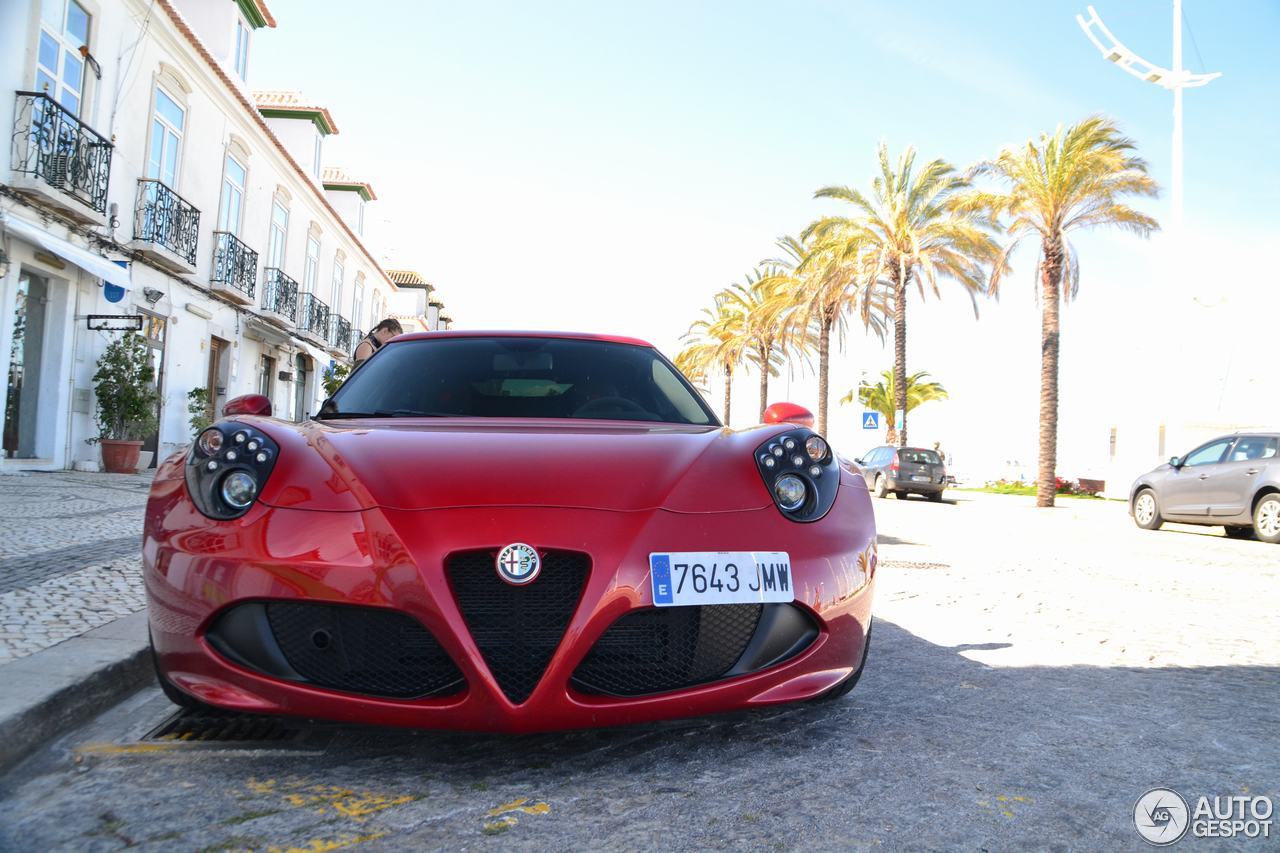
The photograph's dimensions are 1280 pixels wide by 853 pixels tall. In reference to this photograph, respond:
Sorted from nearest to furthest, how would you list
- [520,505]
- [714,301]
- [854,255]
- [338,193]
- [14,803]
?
1. [14,803]
2. [520,505]
3. [854,255]
4. [338,193]
5. [714,301]

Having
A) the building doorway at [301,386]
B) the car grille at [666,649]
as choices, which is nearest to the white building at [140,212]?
the building doorway at [301,386]

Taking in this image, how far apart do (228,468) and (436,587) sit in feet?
2.25

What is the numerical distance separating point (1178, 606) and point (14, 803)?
5596 millimetres

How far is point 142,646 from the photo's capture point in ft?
9.96

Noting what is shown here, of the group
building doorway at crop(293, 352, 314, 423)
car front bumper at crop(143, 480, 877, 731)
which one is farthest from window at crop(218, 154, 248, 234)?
car front bumper at crop(143, 480, 877, 731)

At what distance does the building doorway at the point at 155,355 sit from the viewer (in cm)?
1573

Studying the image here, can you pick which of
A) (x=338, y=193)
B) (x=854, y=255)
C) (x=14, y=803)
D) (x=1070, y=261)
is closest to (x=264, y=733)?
(x=14, y=803)

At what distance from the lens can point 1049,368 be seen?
22.4 m

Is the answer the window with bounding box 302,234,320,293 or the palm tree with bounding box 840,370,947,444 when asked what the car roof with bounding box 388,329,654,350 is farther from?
the palm tree with bounding box 840,370,947,444

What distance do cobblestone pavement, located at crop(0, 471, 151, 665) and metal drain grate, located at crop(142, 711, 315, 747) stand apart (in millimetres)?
700

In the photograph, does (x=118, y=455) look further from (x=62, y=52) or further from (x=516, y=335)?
(x=516, y=335)

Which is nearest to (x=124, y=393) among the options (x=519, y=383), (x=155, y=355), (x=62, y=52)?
(x=155, y=355)

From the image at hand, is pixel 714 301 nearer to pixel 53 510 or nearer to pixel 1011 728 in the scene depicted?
pixel 53 510

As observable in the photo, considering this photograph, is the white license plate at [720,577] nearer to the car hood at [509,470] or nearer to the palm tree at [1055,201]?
the car hood at [509,470]
